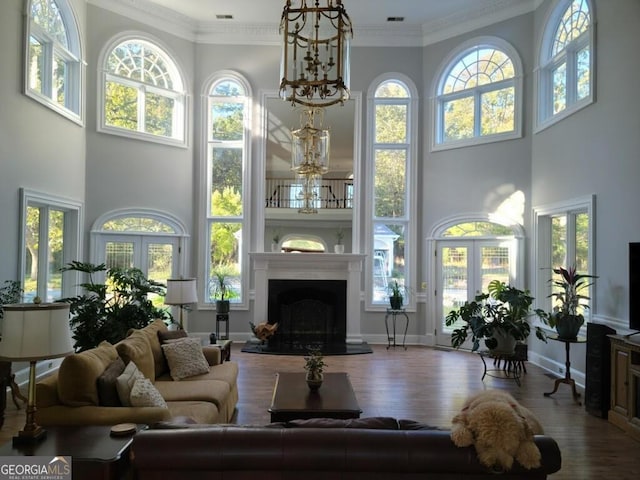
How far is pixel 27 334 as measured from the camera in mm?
2471

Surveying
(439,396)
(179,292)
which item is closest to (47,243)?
(179,292)

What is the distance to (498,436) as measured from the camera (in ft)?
7.09

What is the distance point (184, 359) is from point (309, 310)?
4543 millimetres

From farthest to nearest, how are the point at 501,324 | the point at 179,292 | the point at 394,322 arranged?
the point at 394,322 < the point at 501,324 < the point at 179,292

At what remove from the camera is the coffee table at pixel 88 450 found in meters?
2.35

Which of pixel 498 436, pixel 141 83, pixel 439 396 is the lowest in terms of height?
pixel 439 396

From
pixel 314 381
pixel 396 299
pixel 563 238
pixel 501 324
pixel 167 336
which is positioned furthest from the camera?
pixel 396 299

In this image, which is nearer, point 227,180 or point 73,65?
point 73,65

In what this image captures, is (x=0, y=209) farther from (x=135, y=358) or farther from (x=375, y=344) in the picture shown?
(x=375, y=344)

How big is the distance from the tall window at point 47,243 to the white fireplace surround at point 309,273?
300cm

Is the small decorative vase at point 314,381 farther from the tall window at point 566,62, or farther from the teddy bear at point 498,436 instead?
the tall window at point 566,62

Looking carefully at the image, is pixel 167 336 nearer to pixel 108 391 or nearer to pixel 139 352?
pixel 139 352

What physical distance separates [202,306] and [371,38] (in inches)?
235

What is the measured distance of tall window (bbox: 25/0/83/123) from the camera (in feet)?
20.0
